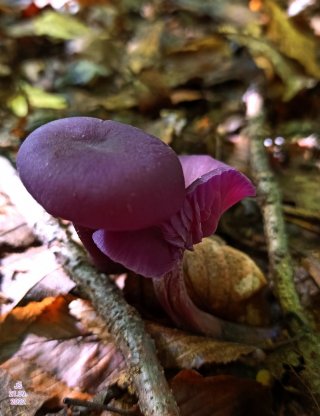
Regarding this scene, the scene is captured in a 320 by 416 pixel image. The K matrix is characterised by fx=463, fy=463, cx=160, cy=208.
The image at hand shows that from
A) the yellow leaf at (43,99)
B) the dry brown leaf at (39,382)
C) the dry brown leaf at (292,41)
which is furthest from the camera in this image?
the dry brown leaf at (292,41)

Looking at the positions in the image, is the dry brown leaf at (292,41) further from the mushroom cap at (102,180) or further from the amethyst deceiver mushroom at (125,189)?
the mushroom cap at (102,180)

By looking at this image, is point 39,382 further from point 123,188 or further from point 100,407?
point 123,188

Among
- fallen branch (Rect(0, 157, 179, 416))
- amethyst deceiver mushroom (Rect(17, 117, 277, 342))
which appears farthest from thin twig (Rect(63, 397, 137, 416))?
amethyst deceiver mushroom (Rect(17, 117, 277, 342))

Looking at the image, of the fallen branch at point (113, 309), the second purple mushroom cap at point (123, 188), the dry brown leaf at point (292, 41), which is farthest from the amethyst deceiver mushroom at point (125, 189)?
the dry brown leaf at point (292, 41)

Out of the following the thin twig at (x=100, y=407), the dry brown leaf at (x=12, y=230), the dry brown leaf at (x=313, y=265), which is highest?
the thin twig at (x=100, y=407)
